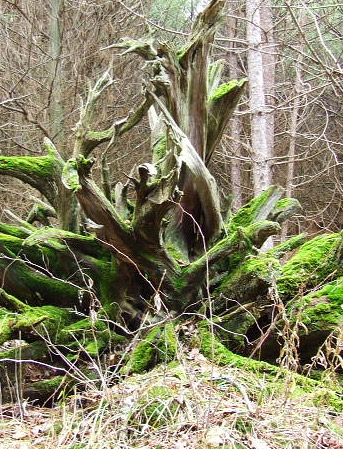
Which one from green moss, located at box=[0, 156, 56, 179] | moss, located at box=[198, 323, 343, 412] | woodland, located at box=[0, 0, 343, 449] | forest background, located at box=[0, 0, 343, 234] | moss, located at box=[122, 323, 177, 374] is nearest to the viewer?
moss, located at box=[198, 323, 343, 412]

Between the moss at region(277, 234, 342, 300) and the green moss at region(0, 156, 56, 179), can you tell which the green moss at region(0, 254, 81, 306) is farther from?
the moss at region(277, 234, 342, 300)

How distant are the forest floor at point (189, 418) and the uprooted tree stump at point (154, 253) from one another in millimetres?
562

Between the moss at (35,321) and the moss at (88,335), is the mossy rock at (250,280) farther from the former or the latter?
the moss at (35,321)

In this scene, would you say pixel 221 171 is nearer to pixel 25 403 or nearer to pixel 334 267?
pixel 334 267

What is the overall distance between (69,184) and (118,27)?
25.2 feet

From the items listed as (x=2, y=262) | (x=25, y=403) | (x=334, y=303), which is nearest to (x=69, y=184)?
(x=2, y=262)

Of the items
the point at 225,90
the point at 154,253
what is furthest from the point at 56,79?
the point at 154,253

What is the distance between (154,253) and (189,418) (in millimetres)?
1783

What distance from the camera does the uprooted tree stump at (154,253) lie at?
4.03 meters

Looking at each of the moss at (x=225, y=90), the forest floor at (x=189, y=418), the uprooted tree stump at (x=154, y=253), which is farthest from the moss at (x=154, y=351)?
the moss at (x=225, y=90)

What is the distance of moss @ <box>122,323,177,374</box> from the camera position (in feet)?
12.7

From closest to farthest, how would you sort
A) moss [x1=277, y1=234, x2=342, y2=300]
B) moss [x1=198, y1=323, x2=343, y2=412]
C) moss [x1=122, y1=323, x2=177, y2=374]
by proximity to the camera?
moss [x1=198, y1=323, x2=343, y2=412] < moss [x1=122, y1=323, x2=177, y2=374] < moss [x1=277, y1=234, x2=342, y2=300]

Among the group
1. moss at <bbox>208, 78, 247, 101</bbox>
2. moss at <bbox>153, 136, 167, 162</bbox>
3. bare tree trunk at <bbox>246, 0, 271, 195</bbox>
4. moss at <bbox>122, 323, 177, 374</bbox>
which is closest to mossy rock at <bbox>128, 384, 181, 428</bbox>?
Result: moss at <bbox>122, 323, 177, 374</bbox>

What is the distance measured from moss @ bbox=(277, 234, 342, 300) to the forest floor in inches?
45.5
